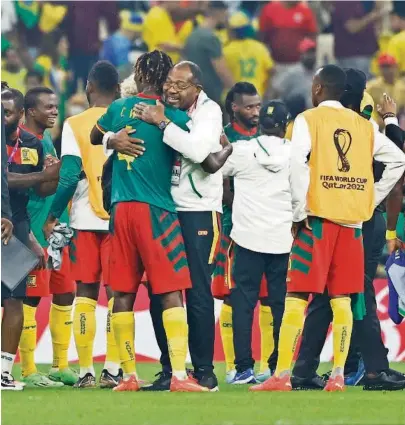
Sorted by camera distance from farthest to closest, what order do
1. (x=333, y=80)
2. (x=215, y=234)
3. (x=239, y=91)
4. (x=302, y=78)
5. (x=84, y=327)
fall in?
1. (x=302, y=78)
2. (x=239, y=91)
3. (x=84, y=327)
4. (x=215, y=234)
5. (x=333, y=80)

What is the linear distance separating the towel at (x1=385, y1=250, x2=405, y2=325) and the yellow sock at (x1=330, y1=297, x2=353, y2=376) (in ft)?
3.66

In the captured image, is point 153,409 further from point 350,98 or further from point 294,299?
point 350,98

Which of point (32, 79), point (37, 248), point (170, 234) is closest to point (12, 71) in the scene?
point (32, 79)

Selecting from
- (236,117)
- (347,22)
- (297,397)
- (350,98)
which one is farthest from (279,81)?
(297,397)

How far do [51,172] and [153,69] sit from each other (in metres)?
1.37

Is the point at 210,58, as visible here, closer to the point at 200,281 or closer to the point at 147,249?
the point at 200,281

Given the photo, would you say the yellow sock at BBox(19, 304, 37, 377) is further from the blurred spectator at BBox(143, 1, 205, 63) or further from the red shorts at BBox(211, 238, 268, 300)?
the blurred spectator at BBox(143, 1, 205, 63)

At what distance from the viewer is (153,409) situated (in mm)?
8984

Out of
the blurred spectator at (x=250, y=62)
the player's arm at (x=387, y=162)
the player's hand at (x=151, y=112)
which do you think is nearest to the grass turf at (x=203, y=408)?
the player's arm at (x=387, y=162)

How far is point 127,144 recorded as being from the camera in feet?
32.9

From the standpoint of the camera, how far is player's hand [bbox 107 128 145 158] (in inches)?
395

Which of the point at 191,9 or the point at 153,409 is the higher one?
the point at 191,9

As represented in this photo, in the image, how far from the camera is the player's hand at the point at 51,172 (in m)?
11.0

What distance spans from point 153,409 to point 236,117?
4074 mm
